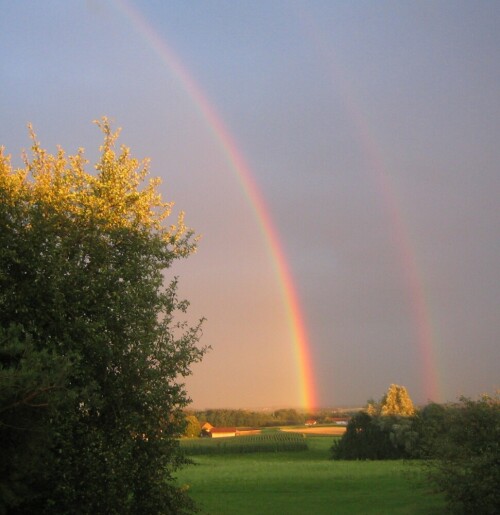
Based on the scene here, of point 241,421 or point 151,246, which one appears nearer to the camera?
point 151,246

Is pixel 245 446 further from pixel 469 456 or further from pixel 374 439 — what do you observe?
pixel 469 456

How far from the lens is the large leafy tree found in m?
17.4

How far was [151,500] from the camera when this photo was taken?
1862 cm

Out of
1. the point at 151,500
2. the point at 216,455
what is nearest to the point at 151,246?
the point at 151,500

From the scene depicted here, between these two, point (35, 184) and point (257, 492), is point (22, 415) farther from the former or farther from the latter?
point (257, 492)

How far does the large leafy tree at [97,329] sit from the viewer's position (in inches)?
683

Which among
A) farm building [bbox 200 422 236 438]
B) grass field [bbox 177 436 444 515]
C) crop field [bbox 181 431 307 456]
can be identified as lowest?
grass field [bbox 177 436 444 515]

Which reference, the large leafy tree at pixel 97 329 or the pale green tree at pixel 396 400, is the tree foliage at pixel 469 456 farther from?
the pale green tree at pixel 396 400

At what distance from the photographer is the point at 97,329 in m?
18.5

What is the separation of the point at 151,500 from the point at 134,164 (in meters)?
9.79

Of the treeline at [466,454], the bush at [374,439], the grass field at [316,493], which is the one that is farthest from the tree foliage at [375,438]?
the treeline at [466,454]

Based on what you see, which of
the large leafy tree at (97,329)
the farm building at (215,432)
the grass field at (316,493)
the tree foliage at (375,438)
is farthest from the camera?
the farm building at (215,432)

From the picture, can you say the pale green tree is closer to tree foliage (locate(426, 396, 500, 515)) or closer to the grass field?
the grass field

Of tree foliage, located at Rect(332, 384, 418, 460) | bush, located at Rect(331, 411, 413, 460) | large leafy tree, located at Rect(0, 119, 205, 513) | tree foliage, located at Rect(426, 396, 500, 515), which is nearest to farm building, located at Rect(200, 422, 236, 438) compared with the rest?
tree foliage, located at Rect(332, 384, 418, 460)
